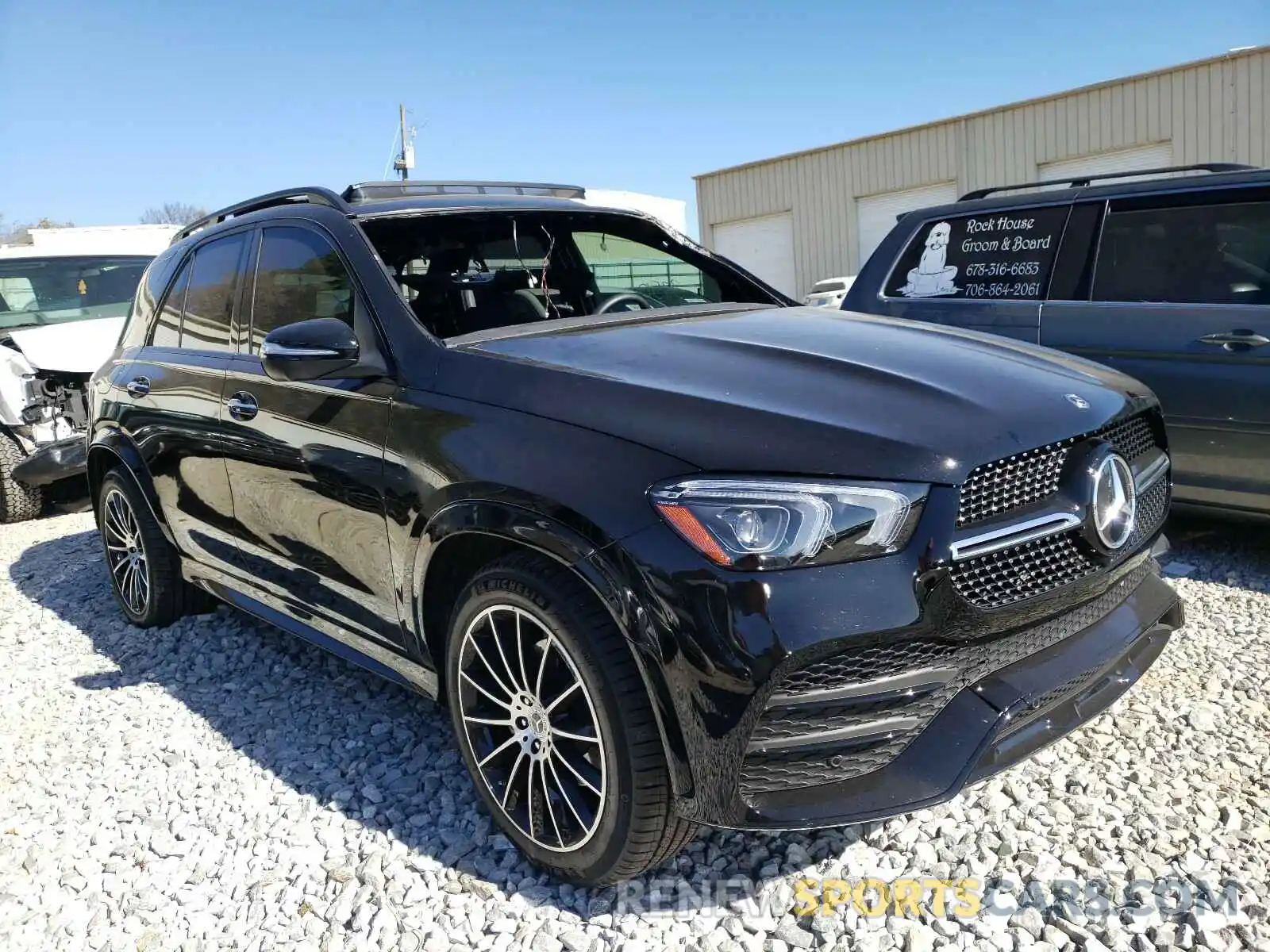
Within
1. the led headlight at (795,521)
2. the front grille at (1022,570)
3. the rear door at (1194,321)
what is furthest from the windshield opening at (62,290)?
the front grille at (1022,570)

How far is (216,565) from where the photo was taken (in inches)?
153

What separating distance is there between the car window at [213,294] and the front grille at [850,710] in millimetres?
2551

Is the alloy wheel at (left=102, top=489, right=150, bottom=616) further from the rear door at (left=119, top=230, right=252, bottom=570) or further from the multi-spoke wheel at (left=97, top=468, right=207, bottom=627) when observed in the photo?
the rear door at (left=119, top=230, right=252, bottom=570)

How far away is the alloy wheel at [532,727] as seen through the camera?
2.33 meters

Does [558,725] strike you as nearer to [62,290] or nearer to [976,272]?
[976,272]

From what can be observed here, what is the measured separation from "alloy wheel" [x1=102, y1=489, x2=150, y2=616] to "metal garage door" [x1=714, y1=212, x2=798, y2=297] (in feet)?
61.7

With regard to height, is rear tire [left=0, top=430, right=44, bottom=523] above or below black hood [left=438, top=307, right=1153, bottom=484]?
below

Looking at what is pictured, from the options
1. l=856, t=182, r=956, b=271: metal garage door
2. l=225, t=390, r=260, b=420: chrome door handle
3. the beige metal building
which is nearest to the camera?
l=225, t=390, r=260, b=420: chrome door handle

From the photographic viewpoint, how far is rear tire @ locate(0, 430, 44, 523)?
22.9 ft

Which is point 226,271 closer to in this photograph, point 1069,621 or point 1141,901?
point 1069,621

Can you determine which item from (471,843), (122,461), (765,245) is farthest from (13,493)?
(765,245)

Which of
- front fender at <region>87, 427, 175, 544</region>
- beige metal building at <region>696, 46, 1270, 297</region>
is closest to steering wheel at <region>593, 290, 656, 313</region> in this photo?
front fender at <region>87, 427, 175, 544</region>

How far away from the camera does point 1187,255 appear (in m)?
4.52

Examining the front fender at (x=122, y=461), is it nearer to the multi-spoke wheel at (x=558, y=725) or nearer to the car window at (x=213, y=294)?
the car window at (x=213, y=294)
